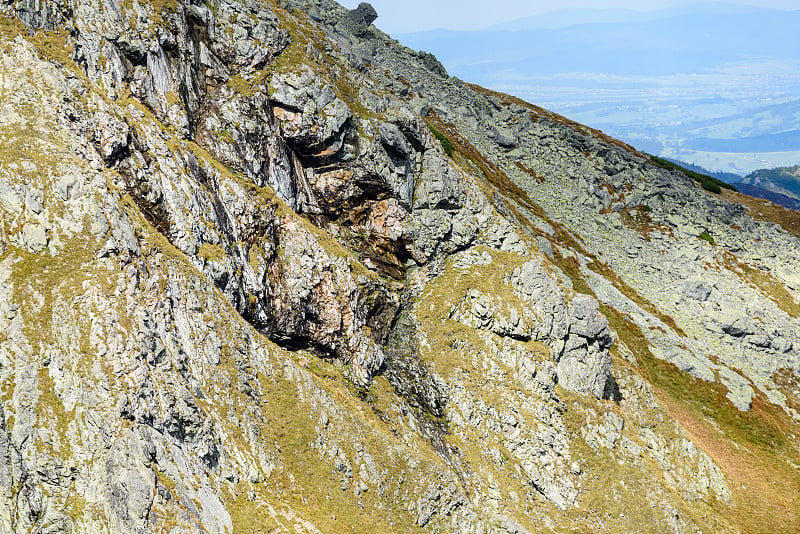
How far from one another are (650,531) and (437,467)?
14.9 metres

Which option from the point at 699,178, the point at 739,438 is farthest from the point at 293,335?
the point at 699,178

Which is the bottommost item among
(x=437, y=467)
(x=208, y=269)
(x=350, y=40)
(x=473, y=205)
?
(x=437, y=467)

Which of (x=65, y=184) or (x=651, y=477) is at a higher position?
(x=65, y=184)

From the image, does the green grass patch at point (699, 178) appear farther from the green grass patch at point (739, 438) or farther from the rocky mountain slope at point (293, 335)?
the green grass patch at point (739, 438)

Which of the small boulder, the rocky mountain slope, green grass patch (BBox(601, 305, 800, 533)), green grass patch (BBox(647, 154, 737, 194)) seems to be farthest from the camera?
the small boulder

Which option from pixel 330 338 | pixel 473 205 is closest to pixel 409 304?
pixel 330 338

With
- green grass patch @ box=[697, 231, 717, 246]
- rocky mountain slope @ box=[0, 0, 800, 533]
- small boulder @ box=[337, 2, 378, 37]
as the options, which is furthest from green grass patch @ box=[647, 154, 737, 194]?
small boulder @ box=[337, 2, 378, 37]

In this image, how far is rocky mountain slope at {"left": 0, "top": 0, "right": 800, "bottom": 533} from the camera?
21.3 metres

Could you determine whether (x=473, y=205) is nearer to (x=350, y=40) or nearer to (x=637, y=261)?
(x=637, y=261)

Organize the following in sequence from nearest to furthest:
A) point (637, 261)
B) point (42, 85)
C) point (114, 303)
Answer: point (114, 303)
point (42, 85)
point (637, 261)

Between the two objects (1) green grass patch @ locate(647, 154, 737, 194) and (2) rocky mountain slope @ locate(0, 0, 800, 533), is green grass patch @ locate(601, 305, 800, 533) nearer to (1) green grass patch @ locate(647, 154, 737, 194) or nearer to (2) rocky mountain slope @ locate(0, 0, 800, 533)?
(2) rocky mountain slope @ locate(0, 0, 800, 533)

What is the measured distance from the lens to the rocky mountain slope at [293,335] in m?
21.3

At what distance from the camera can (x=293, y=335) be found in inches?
1284

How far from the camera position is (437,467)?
29.9m
